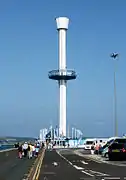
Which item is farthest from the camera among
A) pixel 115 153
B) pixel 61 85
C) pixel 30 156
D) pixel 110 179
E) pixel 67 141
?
pixel 61 85

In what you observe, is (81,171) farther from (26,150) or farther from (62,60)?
(62,60)

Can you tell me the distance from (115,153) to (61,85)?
88.7 metres

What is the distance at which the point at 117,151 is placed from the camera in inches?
1687

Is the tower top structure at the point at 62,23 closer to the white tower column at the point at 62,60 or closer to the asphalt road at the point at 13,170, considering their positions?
the white tower column at the point at 62,60

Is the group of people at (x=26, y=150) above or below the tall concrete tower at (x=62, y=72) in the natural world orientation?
below

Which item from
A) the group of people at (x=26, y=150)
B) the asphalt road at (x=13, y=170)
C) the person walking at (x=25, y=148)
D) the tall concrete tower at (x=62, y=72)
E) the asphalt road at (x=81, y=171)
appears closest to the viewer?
the asphalt road at (x=81, y=171)

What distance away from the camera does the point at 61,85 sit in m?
131

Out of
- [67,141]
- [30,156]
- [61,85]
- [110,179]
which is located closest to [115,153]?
[30,156]

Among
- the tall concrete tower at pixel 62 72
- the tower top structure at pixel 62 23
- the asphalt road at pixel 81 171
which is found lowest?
the asphalt road at pixel 81 171

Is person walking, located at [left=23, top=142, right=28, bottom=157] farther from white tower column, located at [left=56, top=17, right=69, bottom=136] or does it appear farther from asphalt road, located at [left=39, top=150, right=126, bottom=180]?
white tower column, located at [left=56, top=17, right=69, bottom=136]

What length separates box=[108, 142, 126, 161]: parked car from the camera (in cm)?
4269

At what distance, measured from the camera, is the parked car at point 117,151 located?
42688 millimetres

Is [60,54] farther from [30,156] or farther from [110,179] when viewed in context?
[110,179]

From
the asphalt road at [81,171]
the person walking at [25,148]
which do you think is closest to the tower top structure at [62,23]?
the person walking at [25,148]
